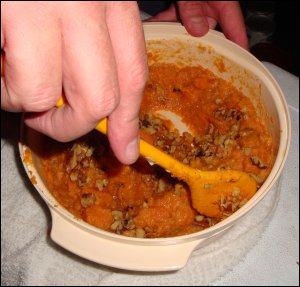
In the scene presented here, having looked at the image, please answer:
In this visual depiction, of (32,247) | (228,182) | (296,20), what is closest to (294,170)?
→ (228,182)

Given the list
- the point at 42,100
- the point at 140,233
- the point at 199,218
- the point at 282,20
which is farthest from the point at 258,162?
the point at 282,20

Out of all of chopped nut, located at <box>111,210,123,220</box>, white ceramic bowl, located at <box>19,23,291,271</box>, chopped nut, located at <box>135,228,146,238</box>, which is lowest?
chopped nut, located at <box>135,228,146,238</box>

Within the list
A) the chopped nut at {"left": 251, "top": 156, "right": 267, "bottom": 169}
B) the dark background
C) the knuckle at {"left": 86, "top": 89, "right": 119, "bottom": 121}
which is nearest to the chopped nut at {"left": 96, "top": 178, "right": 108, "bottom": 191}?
the chopped nut at {"left": 251, "top": 156, "right": 267, "bottom": 169}

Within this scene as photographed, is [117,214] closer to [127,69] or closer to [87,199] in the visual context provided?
[87,199]

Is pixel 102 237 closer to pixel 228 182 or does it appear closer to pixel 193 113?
pixel 228 182

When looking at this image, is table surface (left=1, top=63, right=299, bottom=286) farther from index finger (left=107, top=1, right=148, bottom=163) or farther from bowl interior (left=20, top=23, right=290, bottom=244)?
index finger (left=107, top=1, right=148, bottom=163)

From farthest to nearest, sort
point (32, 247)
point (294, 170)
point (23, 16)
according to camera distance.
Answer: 1. point (294, 170)
2. point (32, 247)
3. point (23, 16)
